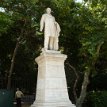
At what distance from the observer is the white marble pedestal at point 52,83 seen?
13.7 meters

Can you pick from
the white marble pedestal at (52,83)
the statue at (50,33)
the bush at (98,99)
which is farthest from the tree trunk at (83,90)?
the white marble pedestal at (52,83)

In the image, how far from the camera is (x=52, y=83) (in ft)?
45.8

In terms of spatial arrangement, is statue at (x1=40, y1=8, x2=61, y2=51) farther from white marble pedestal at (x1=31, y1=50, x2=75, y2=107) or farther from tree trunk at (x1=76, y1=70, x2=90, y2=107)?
tree trunk at (x1=76, y1=70, x2=90, y2=107)

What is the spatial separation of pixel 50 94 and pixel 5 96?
5454 mm

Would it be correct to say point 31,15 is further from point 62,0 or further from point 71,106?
point 71,106

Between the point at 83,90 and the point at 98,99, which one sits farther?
the point at 83,90

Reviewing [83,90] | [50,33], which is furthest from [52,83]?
[83,90]

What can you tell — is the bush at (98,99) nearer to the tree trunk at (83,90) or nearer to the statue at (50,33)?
the tree trunk at (83,90)

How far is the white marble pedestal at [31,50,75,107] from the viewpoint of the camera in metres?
13.7

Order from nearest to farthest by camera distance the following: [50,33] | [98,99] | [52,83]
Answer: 1. [52,83]
2. [50,33]
3. [98,99]

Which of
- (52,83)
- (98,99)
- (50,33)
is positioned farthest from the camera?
(98,99)

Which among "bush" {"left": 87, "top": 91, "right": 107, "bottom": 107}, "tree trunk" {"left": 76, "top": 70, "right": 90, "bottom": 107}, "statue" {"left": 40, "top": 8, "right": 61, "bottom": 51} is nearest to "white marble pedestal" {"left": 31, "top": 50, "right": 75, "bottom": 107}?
"statue" {"left": 40, "top": 8, "right": 61, "bottom": 51}

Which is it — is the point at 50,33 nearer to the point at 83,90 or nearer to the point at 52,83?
the point at 52,83

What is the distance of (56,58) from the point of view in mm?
14195
